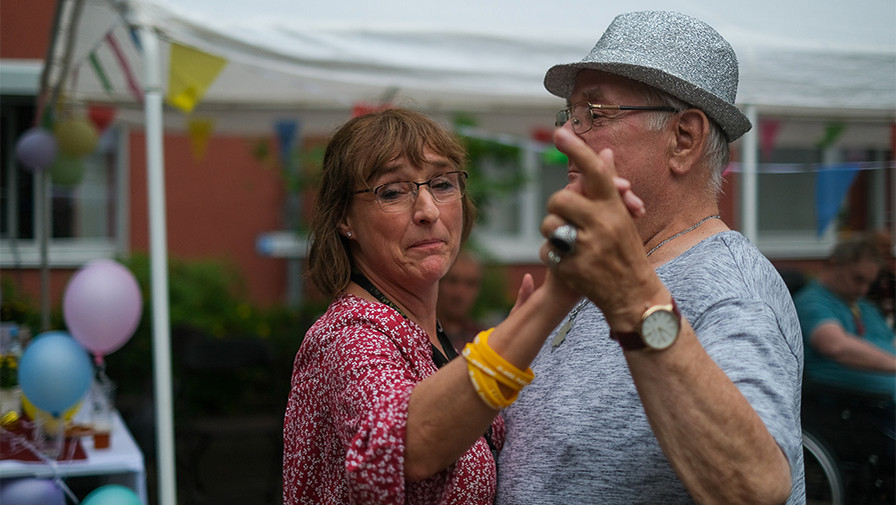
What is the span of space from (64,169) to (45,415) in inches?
125

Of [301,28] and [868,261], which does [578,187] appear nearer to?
[301,28]

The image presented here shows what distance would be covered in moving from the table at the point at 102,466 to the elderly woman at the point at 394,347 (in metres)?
2.12

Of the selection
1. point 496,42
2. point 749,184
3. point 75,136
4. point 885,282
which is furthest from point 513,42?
point 75,136

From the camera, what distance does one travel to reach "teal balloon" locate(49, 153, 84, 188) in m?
6.08

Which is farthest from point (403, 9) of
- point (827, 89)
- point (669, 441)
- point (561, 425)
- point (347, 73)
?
point (669, 441)

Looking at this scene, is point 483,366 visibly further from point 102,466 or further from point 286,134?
point 286,134

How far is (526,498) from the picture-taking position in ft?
4.92

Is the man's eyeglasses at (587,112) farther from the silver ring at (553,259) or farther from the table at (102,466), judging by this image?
the table at (102,466)

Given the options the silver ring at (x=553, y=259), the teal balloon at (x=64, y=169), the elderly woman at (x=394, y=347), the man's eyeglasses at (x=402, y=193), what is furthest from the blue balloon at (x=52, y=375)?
the teal balloon at (x=64, y=169)

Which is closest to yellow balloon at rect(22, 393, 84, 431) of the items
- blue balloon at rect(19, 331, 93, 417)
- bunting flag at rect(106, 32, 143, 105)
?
blue balloon at rect(19, 331, 93, 417)

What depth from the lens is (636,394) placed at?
4.49 ft

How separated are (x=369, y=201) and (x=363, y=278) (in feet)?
0.50

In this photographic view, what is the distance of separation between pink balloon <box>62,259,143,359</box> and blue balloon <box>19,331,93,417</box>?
0.47 m

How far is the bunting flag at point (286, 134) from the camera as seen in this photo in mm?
7195
